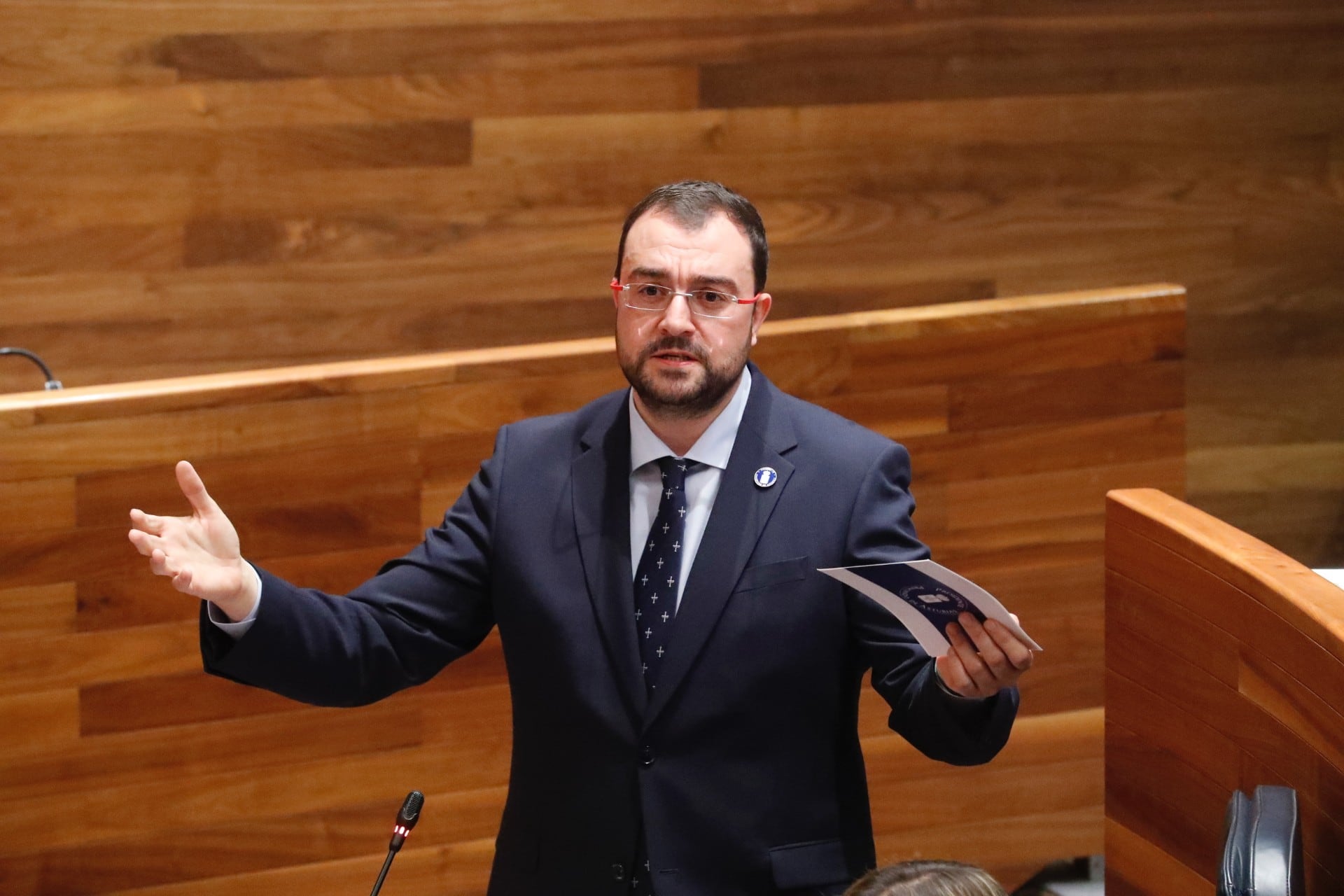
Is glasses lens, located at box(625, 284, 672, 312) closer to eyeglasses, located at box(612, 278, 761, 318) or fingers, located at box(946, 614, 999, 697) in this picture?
eyeglasses, located at box(612, 278, 761, 318)

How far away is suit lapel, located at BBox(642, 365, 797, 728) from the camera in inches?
24.8

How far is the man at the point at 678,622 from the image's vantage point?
628 millimetres

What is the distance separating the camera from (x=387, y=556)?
0.93 m

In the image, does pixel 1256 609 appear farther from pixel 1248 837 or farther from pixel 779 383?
pixel 779 383

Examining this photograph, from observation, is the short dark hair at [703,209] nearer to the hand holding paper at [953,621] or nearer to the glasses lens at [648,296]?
the glasses lens at [648,296]

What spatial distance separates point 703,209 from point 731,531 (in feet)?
0.40

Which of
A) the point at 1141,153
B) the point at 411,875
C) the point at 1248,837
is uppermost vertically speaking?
the point at 1141,153

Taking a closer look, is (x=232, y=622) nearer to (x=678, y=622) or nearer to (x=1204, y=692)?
(x=678, y=622)

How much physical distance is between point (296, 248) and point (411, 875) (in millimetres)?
368

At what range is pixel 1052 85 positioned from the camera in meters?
1.10

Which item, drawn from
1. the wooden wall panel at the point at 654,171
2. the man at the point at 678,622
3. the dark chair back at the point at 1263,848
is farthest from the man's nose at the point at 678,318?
the wooden wall panel at the point at 654,171

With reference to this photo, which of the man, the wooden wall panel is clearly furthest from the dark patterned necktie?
the wooden wall panel

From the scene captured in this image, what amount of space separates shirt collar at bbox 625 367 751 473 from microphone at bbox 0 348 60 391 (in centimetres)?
→ 41

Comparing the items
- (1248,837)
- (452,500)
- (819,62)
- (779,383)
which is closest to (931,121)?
(819,62)
